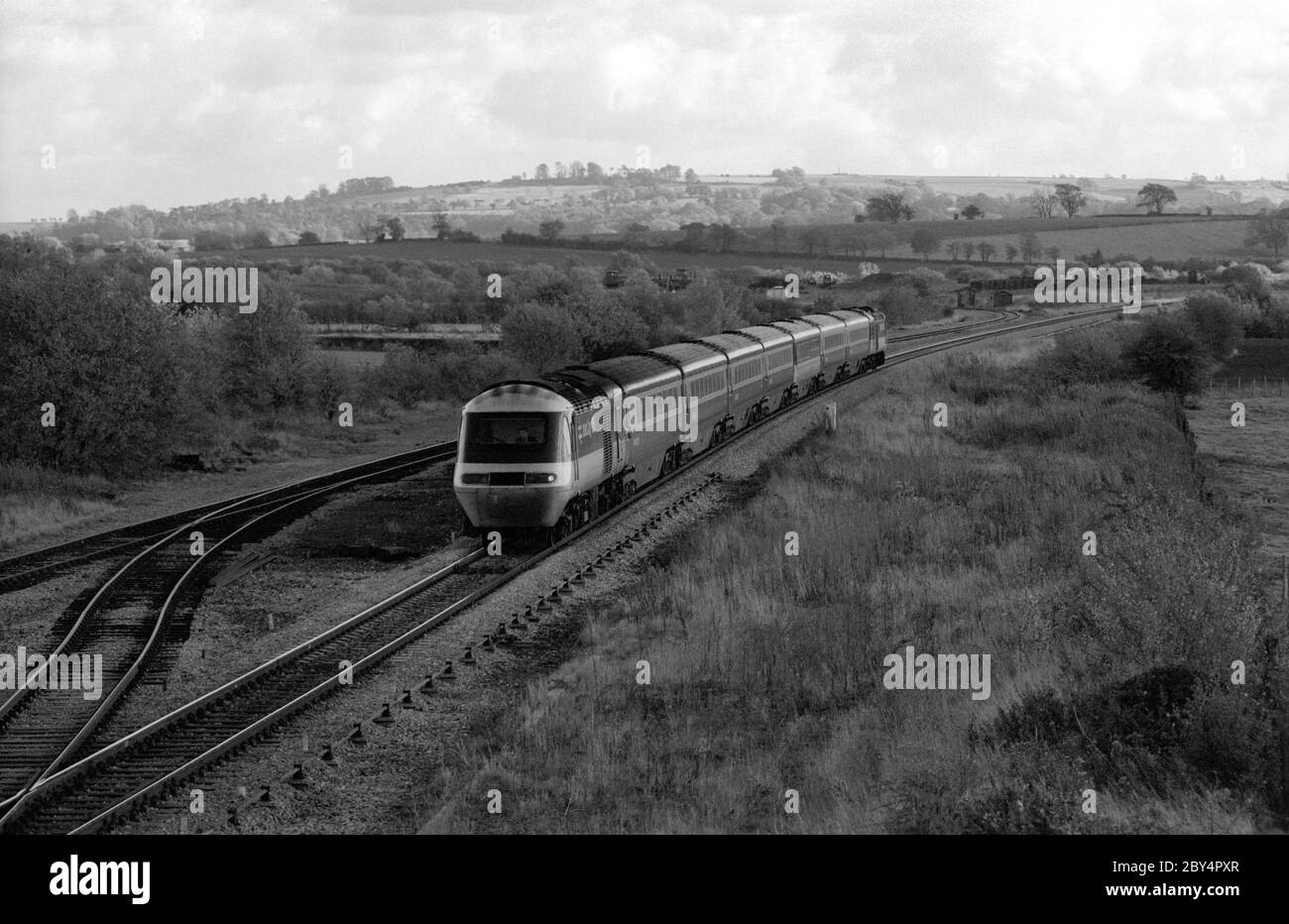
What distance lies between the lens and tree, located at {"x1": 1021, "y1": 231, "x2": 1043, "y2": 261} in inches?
6000

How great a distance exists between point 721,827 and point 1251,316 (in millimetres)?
A: 70118

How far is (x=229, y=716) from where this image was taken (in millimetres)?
14625

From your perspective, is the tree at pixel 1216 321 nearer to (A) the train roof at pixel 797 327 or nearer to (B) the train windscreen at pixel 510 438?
(A) the train roof at pixel 797 327

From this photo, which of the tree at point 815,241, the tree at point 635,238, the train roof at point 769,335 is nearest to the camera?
the train roof at point 769,335

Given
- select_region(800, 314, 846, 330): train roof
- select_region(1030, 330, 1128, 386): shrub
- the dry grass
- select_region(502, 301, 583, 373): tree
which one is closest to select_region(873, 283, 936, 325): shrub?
select_region(1030, 330, 1128, 386): shrub

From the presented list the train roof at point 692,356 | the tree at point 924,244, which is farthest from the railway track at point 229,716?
the tree at point 924,244

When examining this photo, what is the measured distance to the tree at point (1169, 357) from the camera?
165 ft

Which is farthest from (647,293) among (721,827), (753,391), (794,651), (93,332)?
(721,827)

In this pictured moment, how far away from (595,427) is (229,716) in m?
9.94

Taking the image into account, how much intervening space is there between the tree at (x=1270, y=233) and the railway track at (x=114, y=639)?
146 meters

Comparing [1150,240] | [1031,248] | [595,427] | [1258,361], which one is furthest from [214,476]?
[1150,240]

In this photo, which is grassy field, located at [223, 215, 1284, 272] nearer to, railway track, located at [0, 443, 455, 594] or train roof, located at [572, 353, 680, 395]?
railway track, located at [0, 443, 455, 594]

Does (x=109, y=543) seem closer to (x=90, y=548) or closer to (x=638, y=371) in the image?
(x=90, y=548)
